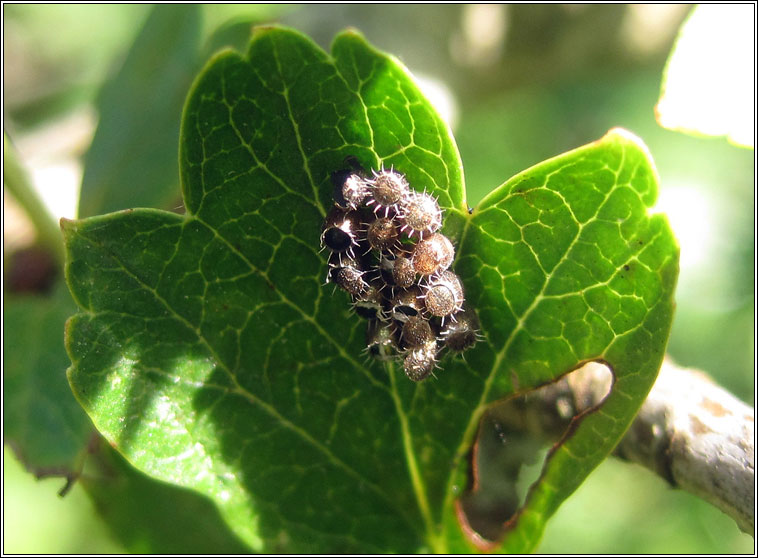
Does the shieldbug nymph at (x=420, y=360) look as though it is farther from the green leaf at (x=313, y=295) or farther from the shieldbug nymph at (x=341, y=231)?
the shieldbug nymph at (x=341, y=231)

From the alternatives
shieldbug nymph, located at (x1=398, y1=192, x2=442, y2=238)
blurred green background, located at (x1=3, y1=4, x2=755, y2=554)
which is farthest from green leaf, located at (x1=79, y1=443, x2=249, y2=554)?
shieldbug nymph, located at (x1=398, y1=192, x2=442, y2=238)

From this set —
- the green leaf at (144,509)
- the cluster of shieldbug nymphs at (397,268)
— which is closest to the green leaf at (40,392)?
the green leaf at (144,509)

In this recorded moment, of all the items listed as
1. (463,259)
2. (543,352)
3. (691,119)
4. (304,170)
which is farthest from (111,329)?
(691,119)

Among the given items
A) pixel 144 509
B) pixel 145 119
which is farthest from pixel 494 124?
pixel 144 509

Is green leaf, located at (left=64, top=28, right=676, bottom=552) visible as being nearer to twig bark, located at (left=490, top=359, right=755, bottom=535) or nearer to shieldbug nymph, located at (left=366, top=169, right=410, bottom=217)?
shieldbug nymph, located at (left=366, top=169, right=410, bottom=217)

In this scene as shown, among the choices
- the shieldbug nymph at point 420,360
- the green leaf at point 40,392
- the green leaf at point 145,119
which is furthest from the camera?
the green leaf at point 145,119

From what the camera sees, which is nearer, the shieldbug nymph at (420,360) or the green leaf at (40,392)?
the shieldbug nymph at (420,360)

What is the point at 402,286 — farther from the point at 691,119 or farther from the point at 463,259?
the point at 691,119
